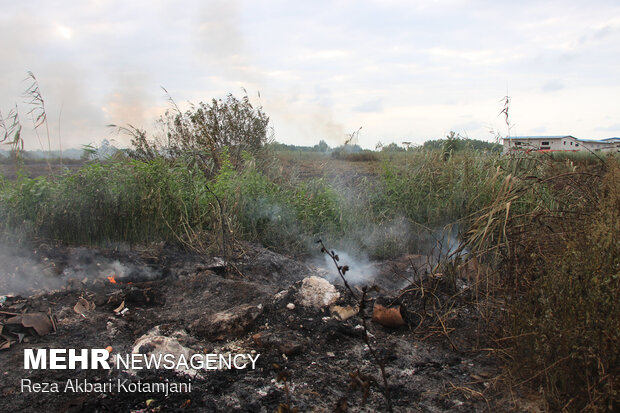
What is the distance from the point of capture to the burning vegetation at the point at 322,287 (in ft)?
8.40

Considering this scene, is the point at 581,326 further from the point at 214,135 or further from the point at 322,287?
the point at 214,135

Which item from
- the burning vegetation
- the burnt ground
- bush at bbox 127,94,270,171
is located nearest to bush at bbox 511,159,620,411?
the burning vegetation

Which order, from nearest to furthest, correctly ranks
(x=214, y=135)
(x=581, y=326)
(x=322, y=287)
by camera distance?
(x=581, y=326) < (x=322, y=287) < (x=214, y=135)

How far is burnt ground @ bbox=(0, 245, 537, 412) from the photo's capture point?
2734mm

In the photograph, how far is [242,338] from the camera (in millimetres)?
3572

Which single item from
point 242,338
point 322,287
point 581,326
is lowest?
point 242,338

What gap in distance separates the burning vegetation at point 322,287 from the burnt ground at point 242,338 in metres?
0.02

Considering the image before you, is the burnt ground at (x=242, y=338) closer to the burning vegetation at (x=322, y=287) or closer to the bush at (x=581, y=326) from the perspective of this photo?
the burning vegetation at (x=322, y=287)

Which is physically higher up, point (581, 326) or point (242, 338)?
point (581, 326)

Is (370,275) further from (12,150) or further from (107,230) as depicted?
(12,150)

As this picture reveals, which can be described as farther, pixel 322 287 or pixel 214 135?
pixel 214 135

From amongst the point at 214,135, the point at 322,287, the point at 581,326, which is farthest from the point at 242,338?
the point at 214,135

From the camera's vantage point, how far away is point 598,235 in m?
2.40

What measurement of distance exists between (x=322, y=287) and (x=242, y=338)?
0.92 meters
